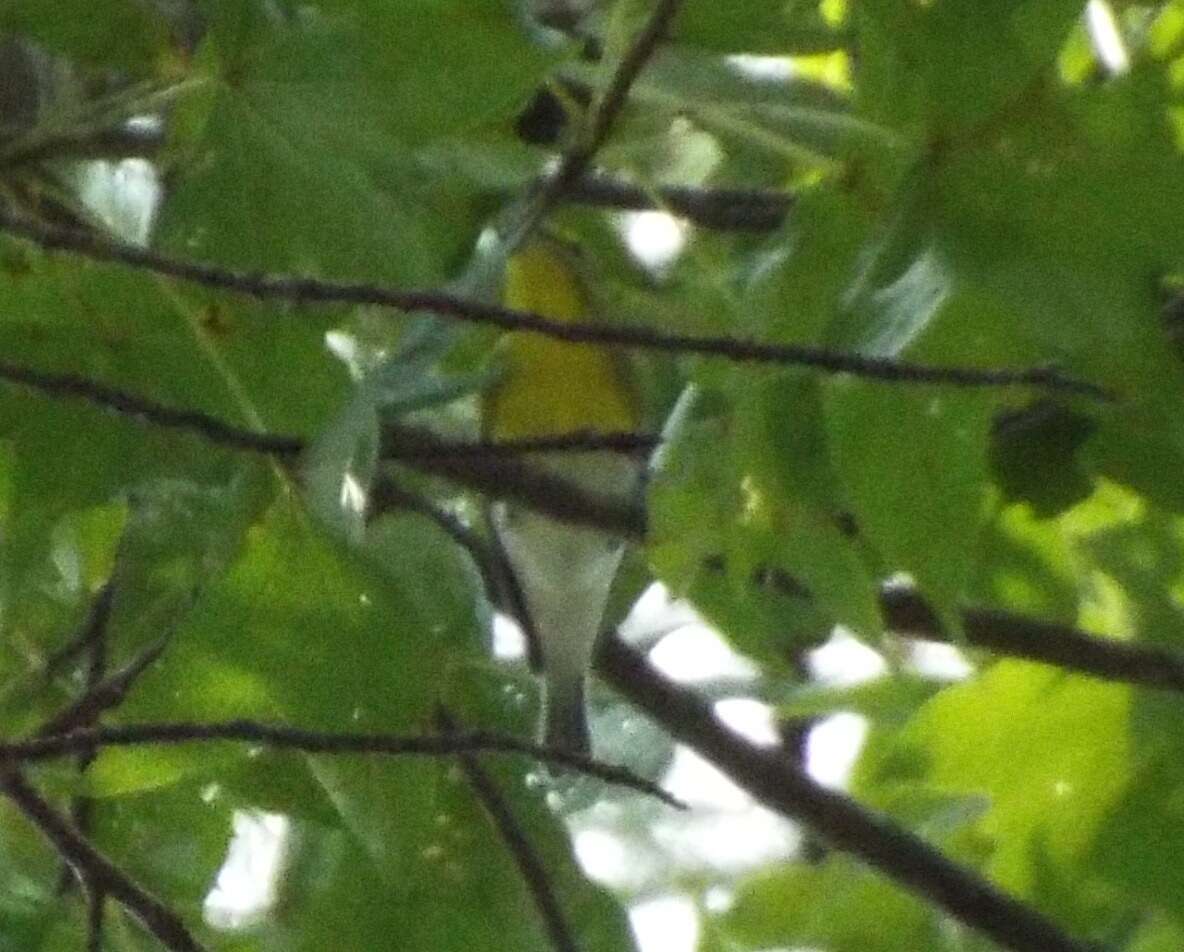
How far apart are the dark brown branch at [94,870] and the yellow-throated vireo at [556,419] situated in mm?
937

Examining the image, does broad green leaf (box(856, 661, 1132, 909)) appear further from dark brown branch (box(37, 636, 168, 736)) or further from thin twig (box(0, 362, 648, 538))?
dark brown branch (box(37, 636, 168, 736))

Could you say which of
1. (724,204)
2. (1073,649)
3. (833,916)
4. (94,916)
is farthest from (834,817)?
(94,916)

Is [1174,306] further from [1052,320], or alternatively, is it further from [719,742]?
[719,742]

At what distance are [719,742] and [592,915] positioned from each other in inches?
7.1

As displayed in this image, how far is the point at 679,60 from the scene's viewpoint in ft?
2.64

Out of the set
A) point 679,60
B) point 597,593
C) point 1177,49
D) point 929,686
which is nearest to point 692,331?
point 679,60

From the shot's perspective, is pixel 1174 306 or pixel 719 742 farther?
pixel 719 742

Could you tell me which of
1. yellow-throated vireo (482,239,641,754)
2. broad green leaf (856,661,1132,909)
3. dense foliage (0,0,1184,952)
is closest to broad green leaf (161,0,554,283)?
dense foliage (0,0,1184,952)

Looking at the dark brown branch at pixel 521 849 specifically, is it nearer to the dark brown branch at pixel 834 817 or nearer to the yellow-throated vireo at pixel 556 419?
the dark brown branch at pixel 834 817

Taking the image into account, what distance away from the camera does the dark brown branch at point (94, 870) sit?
800mm

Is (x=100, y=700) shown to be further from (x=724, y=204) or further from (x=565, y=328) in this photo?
(x=724, y=204)

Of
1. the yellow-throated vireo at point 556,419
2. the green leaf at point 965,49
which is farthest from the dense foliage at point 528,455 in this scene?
the yellow-throated vireo at point 556,419

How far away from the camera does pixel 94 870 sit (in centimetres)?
84

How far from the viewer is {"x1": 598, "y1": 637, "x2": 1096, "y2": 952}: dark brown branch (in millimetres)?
1078
